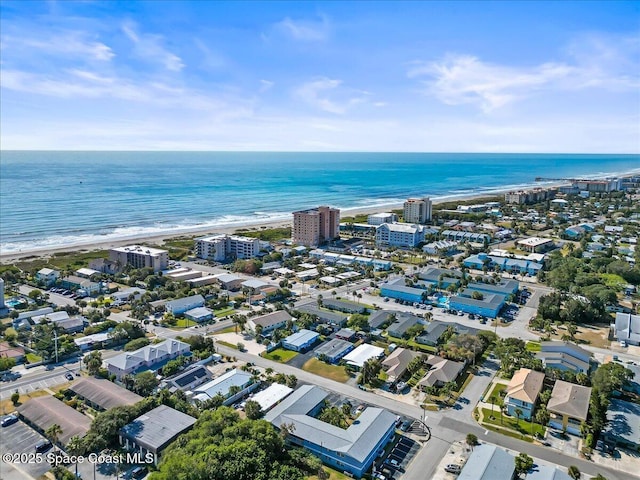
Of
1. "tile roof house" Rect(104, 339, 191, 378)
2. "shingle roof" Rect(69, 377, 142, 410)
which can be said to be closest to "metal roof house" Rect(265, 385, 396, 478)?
"shingle roof" Rect(69, 377, 142, 410)

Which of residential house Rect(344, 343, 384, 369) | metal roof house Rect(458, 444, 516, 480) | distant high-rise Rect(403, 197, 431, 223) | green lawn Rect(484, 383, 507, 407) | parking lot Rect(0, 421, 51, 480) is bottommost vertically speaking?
parking lot Rect(0, 421, 51, 480)

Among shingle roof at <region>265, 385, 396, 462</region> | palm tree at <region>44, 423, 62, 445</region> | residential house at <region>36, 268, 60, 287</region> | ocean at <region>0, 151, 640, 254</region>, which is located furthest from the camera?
ocean at <region>0, 151, 640, 254</region>

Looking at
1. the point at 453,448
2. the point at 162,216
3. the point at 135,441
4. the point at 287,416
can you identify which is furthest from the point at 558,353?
the point at 162,216

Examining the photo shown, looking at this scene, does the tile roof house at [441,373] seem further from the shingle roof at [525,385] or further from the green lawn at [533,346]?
the green lawn at [533,346]

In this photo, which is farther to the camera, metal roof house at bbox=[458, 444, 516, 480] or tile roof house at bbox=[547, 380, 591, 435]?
tile roof house at bbox=[547, 380, 591, 435]

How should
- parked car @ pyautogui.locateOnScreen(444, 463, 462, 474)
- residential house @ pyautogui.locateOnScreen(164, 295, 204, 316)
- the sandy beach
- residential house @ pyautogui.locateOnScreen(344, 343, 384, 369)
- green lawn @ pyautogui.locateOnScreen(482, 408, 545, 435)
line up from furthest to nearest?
the sandy beach, residential house @ pyautogui.locateOnScreen(164, 295, 204, 316), residential house @ pyautogui.locateOnScreen(344, 343, 384, 369), green lawn @ pyautogui.locateOnScreen(482, 408, 545, 435), parked car @ pyautogui.locateOnScreen(444, 463, 462, 474)

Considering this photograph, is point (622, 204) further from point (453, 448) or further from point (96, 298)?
point (96, 298)

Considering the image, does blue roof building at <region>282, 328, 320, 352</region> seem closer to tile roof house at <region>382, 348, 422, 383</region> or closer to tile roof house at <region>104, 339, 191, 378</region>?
tile roof house at <region>382, 348, 422, 383</region>
